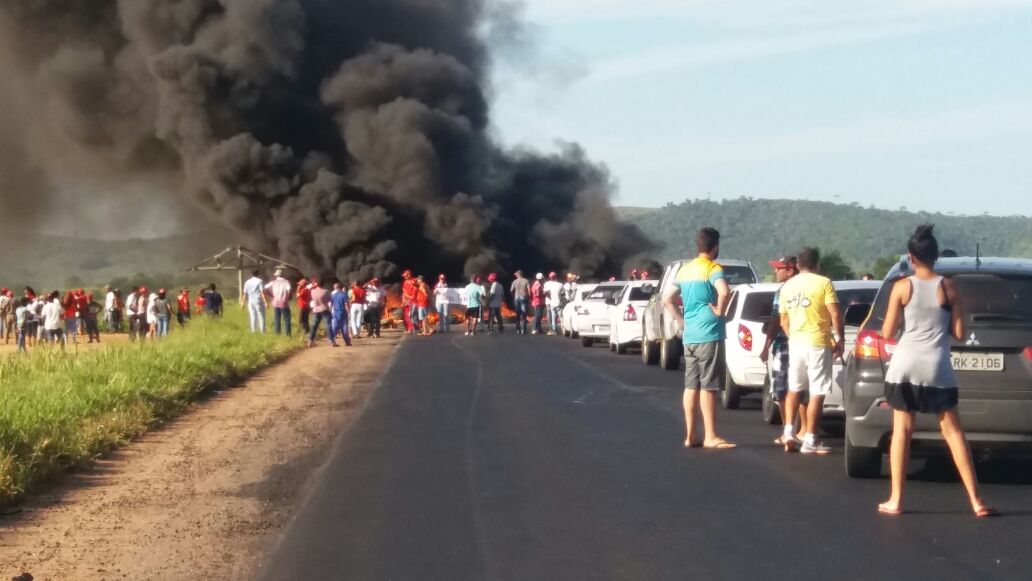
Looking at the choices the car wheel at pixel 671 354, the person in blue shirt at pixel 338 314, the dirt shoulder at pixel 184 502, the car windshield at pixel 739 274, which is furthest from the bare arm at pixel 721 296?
the person in blue shirt at pixel 338 314

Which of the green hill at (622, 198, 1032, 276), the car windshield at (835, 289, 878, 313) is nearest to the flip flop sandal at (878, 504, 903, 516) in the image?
the car windshield at (835, 289, 878, 313)

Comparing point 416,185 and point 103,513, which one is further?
point 416,185

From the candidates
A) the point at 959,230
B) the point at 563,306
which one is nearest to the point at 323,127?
the point at 563,306

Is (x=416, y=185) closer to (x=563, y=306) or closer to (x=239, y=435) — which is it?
(x=563, y=306)

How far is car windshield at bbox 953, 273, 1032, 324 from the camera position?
29.9 ft

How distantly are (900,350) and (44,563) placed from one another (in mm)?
5119

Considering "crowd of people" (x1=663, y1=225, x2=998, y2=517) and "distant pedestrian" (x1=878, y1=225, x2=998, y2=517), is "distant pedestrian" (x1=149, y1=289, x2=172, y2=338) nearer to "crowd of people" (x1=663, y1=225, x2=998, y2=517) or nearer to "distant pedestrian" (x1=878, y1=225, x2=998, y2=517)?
"crowd of people" (x1=663, y1=225, x2=998, y2=517)

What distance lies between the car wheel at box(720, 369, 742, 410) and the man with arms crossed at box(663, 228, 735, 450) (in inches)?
149

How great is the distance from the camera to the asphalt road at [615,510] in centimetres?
684

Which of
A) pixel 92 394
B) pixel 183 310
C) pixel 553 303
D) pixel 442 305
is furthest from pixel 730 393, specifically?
pixel 183 310

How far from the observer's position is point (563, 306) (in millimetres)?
37094

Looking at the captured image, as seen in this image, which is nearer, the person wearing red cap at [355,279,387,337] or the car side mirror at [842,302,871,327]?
the car side mirror at [842,302,871,327]

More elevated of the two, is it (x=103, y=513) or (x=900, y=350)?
Result: (x=900, y=350)

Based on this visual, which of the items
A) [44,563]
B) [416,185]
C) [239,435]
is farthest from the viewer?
[416,185]
